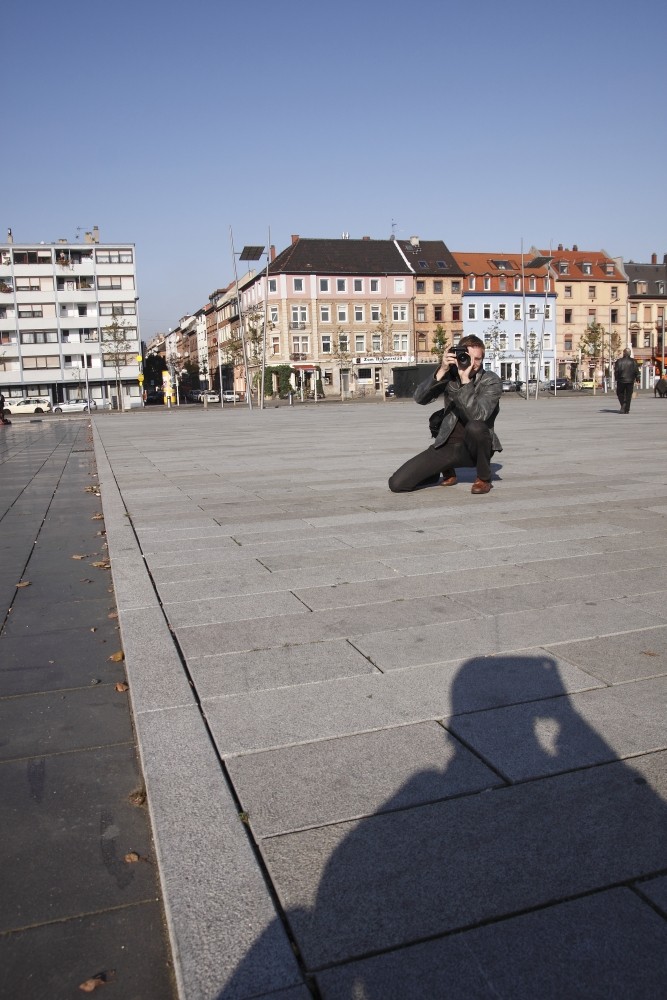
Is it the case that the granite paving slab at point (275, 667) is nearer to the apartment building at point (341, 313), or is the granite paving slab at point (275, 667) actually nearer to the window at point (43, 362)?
the apartment building at point (341, 313)

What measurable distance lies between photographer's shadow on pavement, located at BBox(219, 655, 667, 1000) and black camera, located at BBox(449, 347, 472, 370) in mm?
6280

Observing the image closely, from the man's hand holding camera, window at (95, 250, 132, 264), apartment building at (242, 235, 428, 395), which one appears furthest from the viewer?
window at (95, 250, 132, 264)

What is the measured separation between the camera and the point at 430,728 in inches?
126

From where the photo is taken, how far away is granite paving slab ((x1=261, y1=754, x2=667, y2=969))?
6.90ft

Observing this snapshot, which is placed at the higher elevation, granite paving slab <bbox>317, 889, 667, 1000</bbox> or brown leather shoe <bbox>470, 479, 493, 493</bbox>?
brown leather shoe <bbox>470, 479, 493, 493</bbox>

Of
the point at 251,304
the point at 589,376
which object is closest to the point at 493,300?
the point at 589,376

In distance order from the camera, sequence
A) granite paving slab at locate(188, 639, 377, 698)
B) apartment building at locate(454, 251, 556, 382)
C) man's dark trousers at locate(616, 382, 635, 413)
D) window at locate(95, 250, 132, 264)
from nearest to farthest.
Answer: granite paving slab at locate(188, 639, 377, 698) < man's dark trousers at locate(616, 382, 635, 413) < apartment building at locate(454, 251, 556, 382) < window at locate(95, 250, 132, 264)

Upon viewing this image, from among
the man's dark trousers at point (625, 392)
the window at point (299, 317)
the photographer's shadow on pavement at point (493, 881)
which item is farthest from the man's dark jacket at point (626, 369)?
the window at point (299, 317)

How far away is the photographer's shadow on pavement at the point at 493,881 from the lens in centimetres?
192

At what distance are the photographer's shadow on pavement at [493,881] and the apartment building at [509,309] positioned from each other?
84.1 metres

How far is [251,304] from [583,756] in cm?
9101

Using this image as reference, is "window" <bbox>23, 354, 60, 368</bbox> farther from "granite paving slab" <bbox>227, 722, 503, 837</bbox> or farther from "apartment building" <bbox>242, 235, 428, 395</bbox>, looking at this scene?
"granite paving slab" <bbox>227, 722, 503, 837</bbox>

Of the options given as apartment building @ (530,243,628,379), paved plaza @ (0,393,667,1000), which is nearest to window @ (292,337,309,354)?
apartment building @ (530,243,628,379)

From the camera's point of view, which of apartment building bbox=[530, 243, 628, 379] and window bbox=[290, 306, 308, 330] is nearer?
window bbox=[290, 306, 308, 330]
